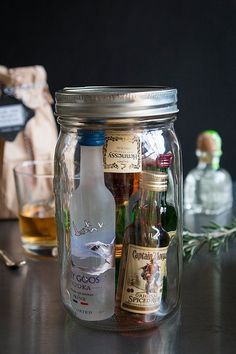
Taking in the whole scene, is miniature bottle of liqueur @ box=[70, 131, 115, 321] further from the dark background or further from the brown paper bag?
the dark background

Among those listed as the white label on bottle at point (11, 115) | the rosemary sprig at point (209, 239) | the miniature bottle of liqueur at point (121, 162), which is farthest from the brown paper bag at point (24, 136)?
the miniature bottle of liqueur at point (121, 162)

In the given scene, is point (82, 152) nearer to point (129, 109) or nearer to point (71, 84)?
point (129, 109)

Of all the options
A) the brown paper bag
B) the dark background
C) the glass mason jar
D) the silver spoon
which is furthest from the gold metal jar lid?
the dark background

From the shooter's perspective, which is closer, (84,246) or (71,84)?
(84,246)

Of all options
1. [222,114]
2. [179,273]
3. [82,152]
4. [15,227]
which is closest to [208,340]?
[179,273]

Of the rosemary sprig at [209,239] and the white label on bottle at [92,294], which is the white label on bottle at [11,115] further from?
the white label on bottle at [92,294]

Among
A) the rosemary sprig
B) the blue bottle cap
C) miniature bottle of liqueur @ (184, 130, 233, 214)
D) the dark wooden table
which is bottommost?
the dark wooden table

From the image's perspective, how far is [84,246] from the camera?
2.21 ft

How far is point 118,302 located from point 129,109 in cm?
23

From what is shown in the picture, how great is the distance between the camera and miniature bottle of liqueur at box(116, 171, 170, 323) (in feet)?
2.22

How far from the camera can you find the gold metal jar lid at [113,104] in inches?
25.0

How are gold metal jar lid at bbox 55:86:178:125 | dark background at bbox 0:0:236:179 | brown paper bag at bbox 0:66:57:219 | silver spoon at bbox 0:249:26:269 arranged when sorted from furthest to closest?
dark background at bbox 0:0:236:179
brown paper bag at bbox 0:66:57:219
silver spoon at bbox 0:249:26:269
gold metal jar lid at bbox 55:86:178:125

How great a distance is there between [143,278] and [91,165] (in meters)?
0.14

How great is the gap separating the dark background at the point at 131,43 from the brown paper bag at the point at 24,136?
0.12 metres
